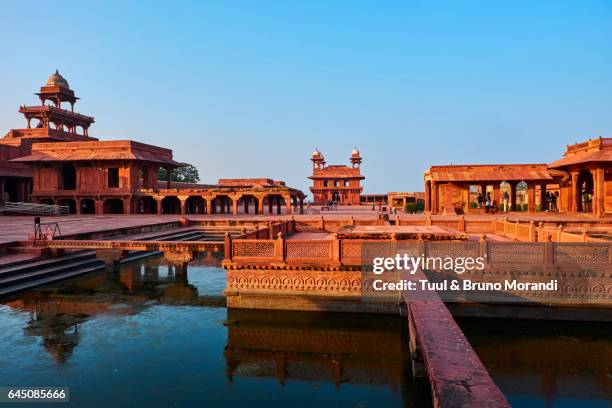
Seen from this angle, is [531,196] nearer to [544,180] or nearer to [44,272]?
[544,180]

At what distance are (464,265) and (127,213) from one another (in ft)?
114

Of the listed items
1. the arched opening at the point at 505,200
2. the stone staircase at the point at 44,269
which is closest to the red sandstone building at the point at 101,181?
the stone staircase at the point at 44,269

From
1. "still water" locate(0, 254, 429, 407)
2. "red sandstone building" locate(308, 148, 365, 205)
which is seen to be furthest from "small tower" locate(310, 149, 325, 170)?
"still water" locate(0, 254, 429, 407)

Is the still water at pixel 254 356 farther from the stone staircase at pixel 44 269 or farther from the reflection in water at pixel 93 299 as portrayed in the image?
the stone staircase at pixel 44 269

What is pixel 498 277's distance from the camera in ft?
32.3

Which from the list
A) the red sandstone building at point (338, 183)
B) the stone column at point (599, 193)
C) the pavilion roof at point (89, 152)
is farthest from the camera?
the red sandstone building at point (338, 183)

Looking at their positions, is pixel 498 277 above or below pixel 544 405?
→ above

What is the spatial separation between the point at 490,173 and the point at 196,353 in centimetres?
3065

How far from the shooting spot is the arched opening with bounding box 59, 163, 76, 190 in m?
38.6

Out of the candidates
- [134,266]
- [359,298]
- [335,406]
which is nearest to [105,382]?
[335,406]

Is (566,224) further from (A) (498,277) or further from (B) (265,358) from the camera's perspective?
(B) (265,358)

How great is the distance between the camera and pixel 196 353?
27.1ft

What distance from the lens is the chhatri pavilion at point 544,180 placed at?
86.9 feet

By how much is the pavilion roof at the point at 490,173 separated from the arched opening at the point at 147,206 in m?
28.8
